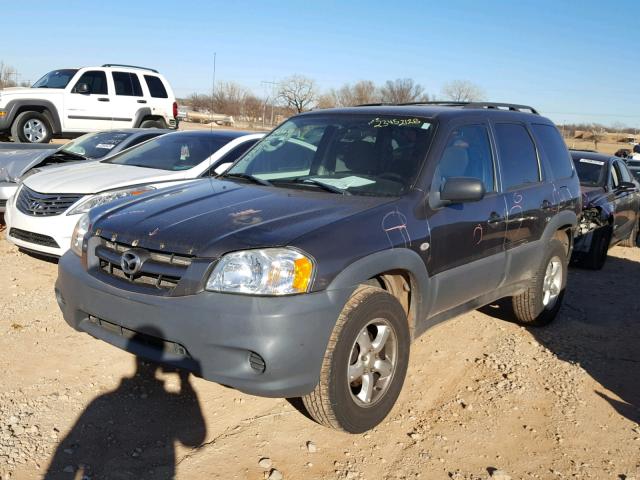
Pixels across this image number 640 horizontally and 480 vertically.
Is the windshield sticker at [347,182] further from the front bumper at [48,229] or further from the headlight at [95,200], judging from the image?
the front bumper at [48,229]

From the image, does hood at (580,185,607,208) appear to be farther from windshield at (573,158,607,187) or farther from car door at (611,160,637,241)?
car door at (611,160,637,241)

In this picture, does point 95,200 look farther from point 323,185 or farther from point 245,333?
point 245,333

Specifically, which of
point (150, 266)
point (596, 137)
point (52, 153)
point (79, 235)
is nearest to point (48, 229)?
point (79, 235)

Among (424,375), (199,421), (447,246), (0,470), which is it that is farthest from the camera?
(424,375)

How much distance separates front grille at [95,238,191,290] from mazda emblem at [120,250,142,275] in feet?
0.06

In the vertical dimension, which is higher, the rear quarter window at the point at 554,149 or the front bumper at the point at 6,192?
the rear quarter window at the point at 554,149

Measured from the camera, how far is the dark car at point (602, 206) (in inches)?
309

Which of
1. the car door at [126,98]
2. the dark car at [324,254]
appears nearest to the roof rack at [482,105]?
the dark car at [324,254]

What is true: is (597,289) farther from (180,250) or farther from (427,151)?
(180,250)

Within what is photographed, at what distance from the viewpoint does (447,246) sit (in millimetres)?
3803

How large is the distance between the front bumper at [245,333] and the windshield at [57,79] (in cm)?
1138

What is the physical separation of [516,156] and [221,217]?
2625 millimetres

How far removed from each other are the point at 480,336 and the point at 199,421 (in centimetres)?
265

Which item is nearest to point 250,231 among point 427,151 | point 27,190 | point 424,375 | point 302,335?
point 302,335
